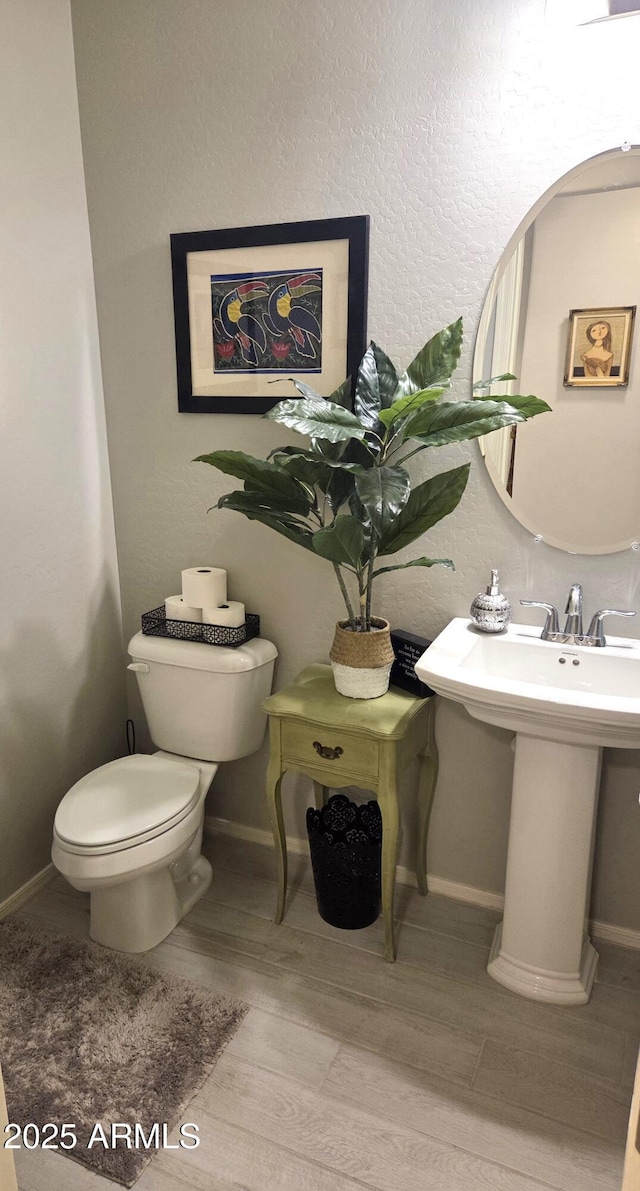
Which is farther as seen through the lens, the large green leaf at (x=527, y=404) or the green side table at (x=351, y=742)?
the green side table at (x=351, y=742)

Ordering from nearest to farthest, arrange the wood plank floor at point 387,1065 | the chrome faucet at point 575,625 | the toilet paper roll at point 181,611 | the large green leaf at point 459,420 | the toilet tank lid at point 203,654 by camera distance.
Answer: the wood plank floor at point 387,1065 → the large green leaf at point 459,420 → the chrome faucet at point 575,625 → the toilet tank lid at point 203,654 → the toilet paper roll at point 181,611

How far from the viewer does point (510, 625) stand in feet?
6.64

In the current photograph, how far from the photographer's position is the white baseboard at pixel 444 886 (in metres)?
2.11

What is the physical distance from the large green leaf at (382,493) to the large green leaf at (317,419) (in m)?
0.10

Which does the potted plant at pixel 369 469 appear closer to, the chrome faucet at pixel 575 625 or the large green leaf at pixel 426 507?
the large green leaf at pixel 426 507

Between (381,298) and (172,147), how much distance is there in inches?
30.4

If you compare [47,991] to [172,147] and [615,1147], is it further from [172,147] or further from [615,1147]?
[172,147]

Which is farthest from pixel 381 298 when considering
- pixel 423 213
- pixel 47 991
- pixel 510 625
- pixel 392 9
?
pixel 47 991

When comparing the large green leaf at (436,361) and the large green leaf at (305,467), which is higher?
the large green leaf at (436,361)

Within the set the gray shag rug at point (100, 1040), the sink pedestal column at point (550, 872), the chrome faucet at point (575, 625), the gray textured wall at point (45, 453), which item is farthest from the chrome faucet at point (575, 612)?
the gray textured wall at point (45, 453)

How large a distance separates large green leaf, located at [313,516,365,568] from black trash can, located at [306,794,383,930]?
811mm

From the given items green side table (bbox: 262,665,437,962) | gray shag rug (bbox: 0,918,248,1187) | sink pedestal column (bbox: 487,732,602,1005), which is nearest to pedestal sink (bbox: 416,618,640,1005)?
sink pedestal column (bbox: 487,732,602,1005)

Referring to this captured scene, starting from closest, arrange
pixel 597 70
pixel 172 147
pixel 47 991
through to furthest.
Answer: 1. pixel 597 70
2. pixel 47 991
3. pixel 172 147

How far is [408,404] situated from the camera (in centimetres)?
168
